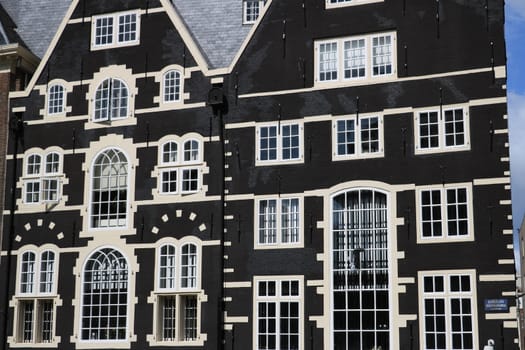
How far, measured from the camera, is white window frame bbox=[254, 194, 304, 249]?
30.1 metres

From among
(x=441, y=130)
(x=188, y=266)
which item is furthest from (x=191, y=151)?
(x=441, y=130)

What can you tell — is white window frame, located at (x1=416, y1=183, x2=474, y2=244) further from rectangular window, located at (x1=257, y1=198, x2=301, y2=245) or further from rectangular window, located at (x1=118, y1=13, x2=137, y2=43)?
rectangular window, located at (x1=118, y1=13, x2=137, y2=43)

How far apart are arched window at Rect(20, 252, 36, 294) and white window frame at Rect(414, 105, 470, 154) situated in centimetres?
1569

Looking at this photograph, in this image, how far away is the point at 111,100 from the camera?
3397cm

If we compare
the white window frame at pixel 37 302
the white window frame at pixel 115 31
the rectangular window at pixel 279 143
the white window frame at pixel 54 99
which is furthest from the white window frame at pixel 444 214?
the white window frame at pixel 54 99

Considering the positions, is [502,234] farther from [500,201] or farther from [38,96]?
[38,96]

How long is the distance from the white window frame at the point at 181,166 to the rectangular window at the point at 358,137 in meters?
5.31

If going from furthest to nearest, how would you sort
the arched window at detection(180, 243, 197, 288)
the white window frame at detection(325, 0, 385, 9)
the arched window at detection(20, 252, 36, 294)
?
the arched window at detection(20, 252, 36, 294), the arched window at detection(180, 243, 197, 288), the white window frame at detection(325, 0, 385, 9)

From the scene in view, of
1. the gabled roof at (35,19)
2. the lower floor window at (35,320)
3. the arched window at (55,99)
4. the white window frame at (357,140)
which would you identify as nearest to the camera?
the white window frame at (357,140)

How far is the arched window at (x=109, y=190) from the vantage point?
108ft

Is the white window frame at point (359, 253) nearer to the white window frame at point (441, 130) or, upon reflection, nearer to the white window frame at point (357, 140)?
the white window frame at point (357, 140)

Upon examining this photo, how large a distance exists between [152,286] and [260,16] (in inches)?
432

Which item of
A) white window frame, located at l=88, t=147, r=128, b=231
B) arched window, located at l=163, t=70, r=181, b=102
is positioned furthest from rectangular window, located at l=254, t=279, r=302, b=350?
arched window, located at l=163, t=70, r=181, b=102

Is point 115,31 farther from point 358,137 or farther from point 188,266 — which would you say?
point 358,137
